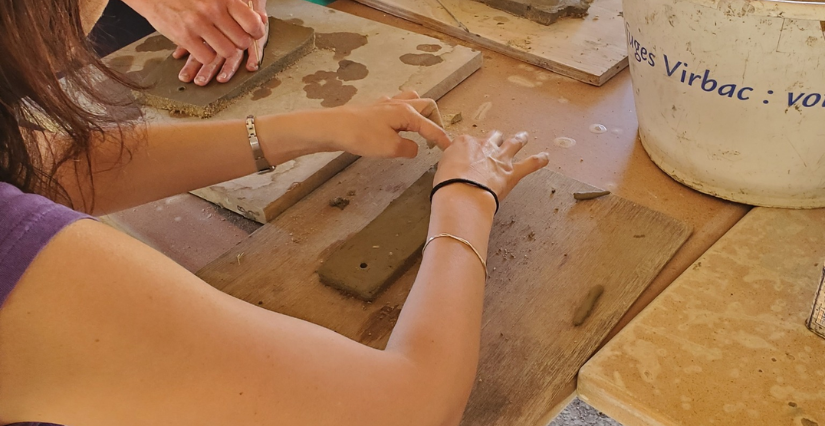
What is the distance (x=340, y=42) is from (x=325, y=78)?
0.53 ft

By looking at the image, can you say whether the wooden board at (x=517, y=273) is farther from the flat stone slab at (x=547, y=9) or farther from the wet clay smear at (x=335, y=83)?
the flat stone slab at (x=547, y=9)

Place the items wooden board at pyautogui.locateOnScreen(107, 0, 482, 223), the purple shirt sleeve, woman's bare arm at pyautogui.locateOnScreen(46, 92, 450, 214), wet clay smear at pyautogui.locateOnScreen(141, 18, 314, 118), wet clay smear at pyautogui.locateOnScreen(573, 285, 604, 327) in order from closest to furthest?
the purple shirt sleeve
wet clay smear at pyautogui.locateOnScreen(573, 285, 604, 327)
woman's bare arm at pyautogui.locateOnScreen(46, 92, 450, 214)
wooden board at pyautogui.locateOnScreen(107, 0, 482, 223)
wet clay smear at pyautogui.locateOnScreen(141, 18, 314, 118)

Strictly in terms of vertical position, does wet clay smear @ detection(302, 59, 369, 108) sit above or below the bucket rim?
below

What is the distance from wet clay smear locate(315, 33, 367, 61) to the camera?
1502 mm

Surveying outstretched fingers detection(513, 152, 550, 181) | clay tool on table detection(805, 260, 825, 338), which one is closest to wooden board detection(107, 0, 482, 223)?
outstretched fingers detection(513, 152, 550, 181)

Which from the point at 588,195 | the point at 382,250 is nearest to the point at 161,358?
the point at 382,250

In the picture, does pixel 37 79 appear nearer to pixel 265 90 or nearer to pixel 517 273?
pixel 517 273

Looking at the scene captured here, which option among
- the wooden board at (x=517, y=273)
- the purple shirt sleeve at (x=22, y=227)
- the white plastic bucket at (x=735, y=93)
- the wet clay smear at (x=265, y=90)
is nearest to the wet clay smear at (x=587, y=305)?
the wooden board at (x=517, y=273)

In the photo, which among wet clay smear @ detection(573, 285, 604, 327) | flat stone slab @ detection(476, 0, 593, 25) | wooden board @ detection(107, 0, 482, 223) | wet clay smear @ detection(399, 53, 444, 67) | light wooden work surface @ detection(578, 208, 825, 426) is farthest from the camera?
flat stone slab @ detection(476, 0, 593, 25)

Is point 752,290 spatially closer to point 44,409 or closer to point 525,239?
point 525,239

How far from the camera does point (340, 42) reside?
60.4 inches

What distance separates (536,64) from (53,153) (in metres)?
0.98

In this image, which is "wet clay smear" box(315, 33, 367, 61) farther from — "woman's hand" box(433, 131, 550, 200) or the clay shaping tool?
"woman's hand" box(433, 131, 550, 200)

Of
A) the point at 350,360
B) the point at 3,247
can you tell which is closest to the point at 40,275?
the point at 3,247
